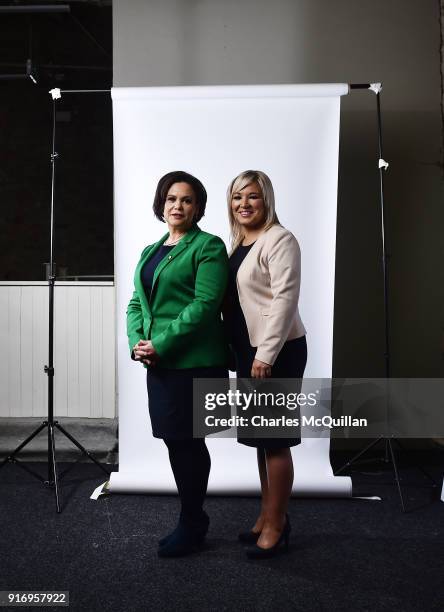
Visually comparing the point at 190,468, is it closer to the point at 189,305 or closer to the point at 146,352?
the point at 146,352

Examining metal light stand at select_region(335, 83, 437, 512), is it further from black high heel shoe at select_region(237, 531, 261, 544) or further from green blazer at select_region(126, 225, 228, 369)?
green blazer at select_region(126, 225, 228, 369)

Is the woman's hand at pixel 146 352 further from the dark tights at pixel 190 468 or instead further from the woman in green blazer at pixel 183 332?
the dark tights at pixel 190 468

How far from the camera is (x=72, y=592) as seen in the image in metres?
1.64

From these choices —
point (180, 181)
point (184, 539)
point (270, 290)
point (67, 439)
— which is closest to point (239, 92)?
point (180, 181)

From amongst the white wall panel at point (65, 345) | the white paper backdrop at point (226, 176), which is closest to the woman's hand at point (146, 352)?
the white paper backdrop at point (226, 176)

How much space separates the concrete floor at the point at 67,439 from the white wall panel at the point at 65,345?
3.6 inches

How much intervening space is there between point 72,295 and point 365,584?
2.36m

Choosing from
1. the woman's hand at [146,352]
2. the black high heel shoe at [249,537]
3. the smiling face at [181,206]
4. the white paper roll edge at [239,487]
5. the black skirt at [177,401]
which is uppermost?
the smiling face at [181,206]

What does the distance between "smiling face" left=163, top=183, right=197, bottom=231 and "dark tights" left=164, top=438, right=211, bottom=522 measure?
30.9 inches

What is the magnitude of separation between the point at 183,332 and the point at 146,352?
6.1 inches

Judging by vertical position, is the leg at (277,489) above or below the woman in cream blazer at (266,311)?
below

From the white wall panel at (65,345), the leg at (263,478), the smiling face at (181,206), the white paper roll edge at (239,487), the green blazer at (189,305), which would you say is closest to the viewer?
the green blazer at (189,305)

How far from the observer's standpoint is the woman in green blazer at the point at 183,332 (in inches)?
70.0

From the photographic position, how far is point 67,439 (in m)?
3.17
